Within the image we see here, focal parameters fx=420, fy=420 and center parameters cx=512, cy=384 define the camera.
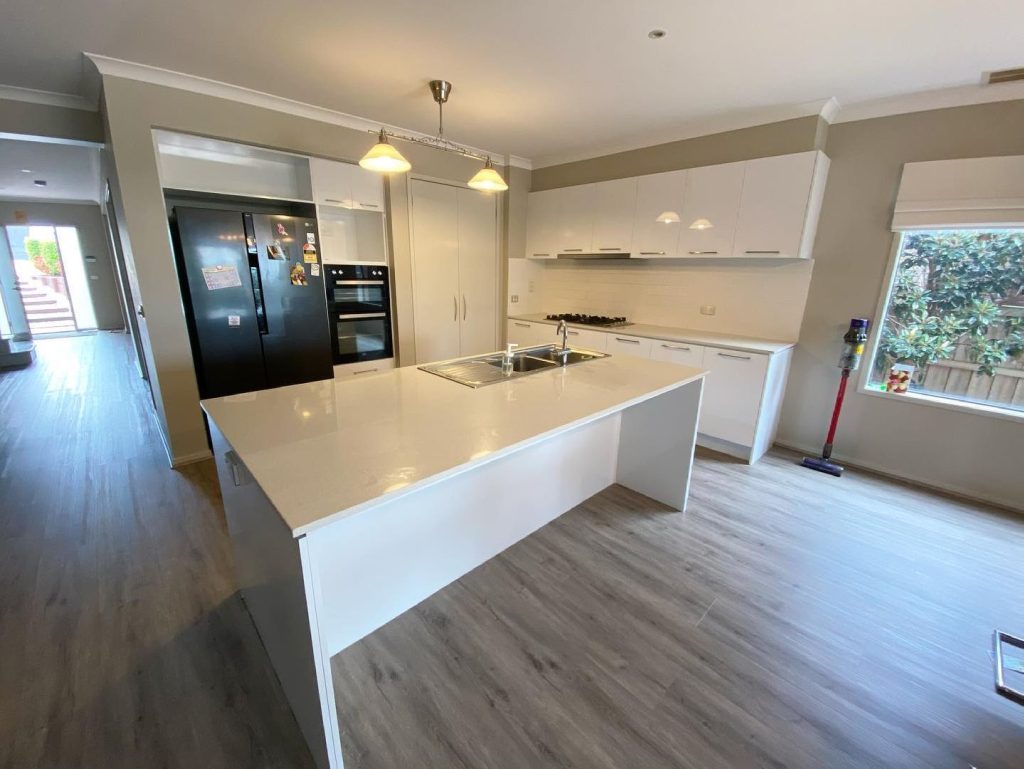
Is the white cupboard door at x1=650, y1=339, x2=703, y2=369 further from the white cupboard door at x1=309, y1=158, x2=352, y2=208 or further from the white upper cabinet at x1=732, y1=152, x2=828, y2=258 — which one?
the white cupboard door at x1=309, y1=158, x2=352, y2=208

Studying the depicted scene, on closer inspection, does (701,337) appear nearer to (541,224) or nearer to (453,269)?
(541,224)

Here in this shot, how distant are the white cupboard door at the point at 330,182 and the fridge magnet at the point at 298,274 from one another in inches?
22.2

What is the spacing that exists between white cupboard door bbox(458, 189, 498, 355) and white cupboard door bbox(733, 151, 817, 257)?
7.94ft

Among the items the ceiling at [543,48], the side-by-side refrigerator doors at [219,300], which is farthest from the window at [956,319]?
the side-by-side refrigerator doors at [219,300]

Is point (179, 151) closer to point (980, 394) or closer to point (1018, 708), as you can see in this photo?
point (1018, 708)

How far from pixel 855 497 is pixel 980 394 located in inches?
42.2

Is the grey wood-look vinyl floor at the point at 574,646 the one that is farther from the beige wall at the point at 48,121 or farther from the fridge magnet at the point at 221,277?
the beige wall at the point at 48,121

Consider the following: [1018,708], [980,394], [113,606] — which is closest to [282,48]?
[113,606]

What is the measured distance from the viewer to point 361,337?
372 centimetres

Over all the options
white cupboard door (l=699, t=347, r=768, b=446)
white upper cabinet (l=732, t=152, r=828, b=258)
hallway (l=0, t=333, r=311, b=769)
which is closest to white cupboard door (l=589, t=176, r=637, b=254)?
white upper cabinet (l=732, t=152, r=828, b=258)

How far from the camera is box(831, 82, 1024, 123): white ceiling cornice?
7.88 ft

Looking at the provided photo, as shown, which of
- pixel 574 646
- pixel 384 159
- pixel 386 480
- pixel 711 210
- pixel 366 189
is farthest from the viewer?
pixel 366 189

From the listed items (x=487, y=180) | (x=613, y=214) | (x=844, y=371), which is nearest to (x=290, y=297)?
(x=487, y=180)

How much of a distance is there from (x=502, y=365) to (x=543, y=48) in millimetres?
1668
